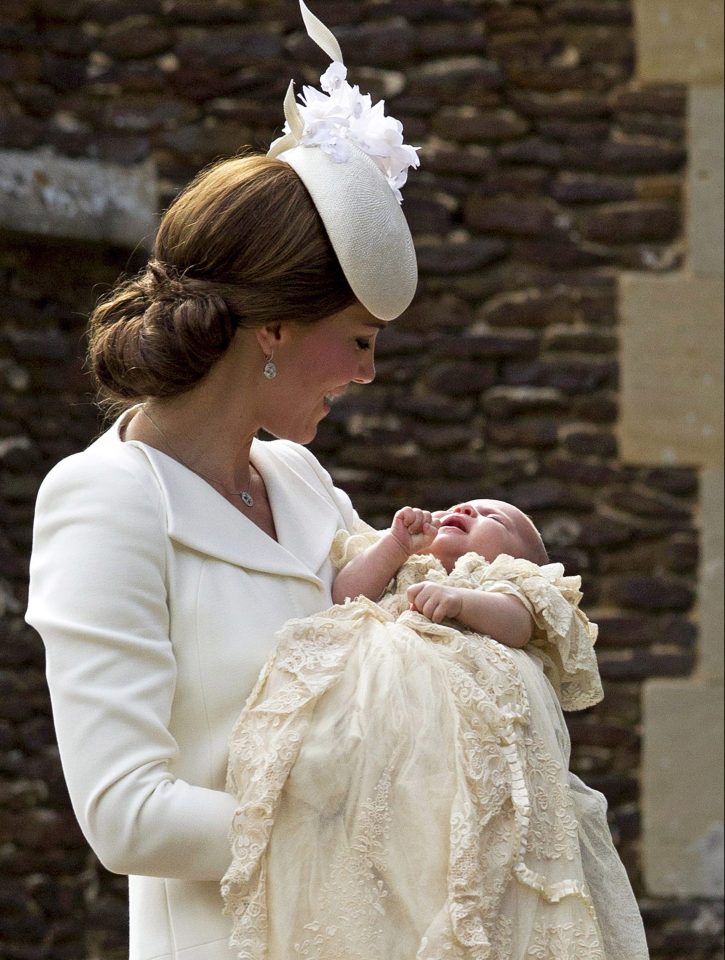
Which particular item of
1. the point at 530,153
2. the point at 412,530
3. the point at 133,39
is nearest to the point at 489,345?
the point at 530,153

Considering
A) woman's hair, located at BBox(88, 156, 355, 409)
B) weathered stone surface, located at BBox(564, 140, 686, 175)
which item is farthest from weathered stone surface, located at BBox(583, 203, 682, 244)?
woman's hair, located at BBox(88, 156, 355, 409)

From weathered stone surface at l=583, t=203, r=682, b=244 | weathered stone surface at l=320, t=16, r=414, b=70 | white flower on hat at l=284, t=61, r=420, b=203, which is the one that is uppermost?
weathered stone surface at l=320, t=16, r=414, b=70

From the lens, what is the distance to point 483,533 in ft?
8.06

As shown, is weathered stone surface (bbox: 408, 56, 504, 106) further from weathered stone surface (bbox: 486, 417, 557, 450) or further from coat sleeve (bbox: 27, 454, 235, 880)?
coat sleeve (bbox: 27, 454, 235, 880)

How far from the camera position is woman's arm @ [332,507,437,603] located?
7.32ft

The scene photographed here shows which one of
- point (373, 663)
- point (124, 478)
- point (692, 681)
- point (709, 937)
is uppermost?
point (124, 478)

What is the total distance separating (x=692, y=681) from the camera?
4.73 meters

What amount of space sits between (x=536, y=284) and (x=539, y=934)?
320 centimetres

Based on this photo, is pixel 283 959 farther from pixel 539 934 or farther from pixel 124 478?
pixel 124 478

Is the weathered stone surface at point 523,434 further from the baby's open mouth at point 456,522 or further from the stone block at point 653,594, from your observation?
the baby's open mouth at point 456,522

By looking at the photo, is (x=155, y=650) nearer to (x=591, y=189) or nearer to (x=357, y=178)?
(x=357, y=178)

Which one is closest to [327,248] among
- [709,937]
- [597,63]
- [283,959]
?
[283,959]

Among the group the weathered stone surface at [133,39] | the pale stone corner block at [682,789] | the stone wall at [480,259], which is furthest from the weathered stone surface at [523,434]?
the weathered stone surface at [133,39]

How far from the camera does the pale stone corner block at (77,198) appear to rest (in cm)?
441
